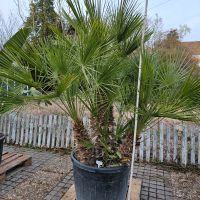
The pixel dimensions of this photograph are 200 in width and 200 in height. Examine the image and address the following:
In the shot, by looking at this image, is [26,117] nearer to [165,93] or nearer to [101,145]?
[101,145]

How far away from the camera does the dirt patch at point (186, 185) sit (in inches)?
99.3

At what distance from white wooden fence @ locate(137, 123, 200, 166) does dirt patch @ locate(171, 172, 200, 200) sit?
286 mm

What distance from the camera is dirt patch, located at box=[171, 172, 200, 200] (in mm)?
2521

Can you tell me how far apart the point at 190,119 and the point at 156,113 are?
0.82 feet

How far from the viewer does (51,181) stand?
2725 mm

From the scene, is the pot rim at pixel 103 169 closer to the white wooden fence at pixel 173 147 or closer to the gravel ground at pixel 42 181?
the gravel ground at pixel 42 181

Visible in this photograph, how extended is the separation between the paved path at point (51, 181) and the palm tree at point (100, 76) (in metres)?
0.82

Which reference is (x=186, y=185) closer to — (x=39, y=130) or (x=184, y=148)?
(x=184, y=148)

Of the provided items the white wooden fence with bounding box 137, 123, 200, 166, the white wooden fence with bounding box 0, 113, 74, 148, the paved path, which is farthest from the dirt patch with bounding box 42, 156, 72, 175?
the white wooden fence with bounding box 137, 123, 200, 166

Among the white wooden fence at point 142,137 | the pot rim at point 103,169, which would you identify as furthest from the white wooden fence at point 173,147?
the pot rim at point 103,169

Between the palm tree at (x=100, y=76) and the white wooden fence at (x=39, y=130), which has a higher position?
the palm tree at (x=100, y=76)

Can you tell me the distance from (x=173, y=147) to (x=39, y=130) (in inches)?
95.9

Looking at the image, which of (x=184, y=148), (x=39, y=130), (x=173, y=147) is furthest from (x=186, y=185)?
(x=39, y=130)

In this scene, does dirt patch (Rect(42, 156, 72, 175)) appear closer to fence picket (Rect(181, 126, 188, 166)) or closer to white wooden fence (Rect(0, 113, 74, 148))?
white wooden fence (Rect(0, 113, 74, 148))
